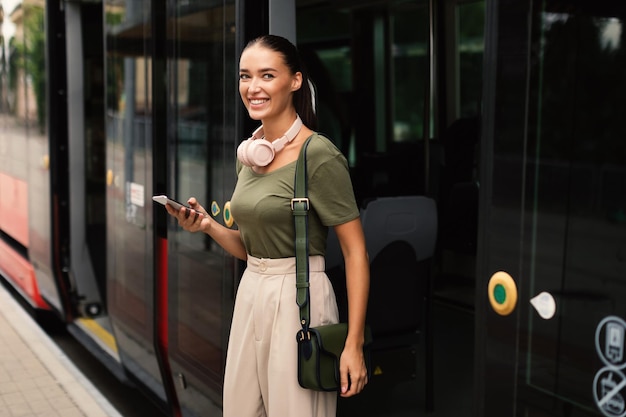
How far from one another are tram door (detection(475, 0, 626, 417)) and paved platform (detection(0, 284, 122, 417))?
2937 millimetres

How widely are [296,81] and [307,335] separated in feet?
2.31

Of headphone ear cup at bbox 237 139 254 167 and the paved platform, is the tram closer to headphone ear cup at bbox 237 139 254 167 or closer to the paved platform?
the paved platform

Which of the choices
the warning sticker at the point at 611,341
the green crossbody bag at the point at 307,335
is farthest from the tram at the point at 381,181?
the green crossbody bag at the point at 307,335

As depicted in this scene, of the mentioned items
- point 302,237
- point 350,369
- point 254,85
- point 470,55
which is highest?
point 470,55

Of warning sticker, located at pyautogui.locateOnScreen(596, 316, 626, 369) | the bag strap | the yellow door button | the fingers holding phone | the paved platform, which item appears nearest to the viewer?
warning sticker, located at pyautogui.locateOnScreen(596, 316, 626, 369)

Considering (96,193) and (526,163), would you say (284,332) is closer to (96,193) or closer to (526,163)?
(526,163)

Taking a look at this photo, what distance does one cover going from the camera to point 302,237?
7.34 ft

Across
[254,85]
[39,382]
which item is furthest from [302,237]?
[39,382]

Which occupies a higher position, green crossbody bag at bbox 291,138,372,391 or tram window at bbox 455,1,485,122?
tram window at bbox 455,1,485,122

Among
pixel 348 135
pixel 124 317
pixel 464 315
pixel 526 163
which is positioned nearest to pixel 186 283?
pixel 124 317

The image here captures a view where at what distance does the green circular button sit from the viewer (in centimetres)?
191

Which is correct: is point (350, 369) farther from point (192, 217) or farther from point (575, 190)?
point (575, 190)

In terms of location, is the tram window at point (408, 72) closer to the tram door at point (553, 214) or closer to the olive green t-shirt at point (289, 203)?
the olive green t-shirt at point (289, 203)

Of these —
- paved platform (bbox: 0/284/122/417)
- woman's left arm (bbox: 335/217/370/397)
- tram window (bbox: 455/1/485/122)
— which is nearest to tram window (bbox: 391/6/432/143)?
tram window (bbox: 455/1/485/122)
